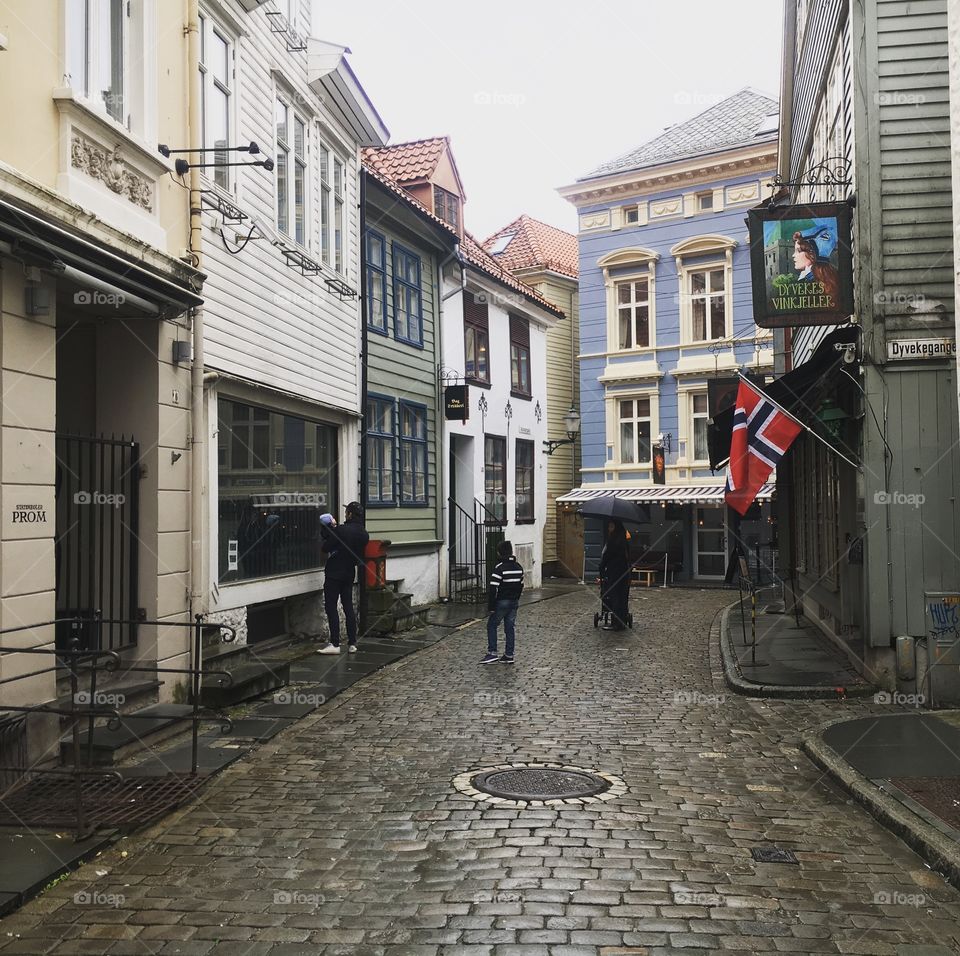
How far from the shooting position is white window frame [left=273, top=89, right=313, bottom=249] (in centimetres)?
1338

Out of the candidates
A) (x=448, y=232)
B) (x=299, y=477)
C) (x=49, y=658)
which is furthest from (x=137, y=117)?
(x=448, y=232)

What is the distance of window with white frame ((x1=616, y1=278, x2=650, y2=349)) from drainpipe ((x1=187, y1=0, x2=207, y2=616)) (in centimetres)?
2144

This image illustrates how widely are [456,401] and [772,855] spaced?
15.5m

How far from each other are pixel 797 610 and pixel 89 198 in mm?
14180

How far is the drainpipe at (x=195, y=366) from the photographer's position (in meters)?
10.2

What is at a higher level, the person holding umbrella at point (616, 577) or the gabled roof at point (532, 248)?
the gabled roof at point (532, 248)

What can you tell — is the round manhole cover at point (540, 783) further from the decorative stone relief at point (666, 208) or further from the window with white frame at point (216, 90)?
the decorative stone relief at point (666, 208)

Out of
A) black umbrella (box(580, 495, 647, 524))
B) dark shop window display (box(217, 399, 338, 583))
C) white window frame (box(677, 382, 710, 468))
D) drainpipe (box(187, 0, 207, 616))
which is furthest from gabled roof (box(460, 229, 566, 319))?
drainpipe (box(187, 0, 207, 616))

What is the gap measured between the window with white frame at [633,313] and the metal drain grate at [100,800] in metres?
24.9

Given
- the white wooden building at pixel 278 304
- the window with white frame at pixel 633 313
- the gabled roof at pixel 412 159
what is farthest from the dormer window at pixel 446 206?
the window with white frame at pixel 633 313

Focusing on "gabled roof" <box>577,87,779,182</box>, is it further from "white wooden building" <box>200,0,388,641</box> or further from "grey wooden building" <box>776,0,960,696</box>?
"grey wooden building" <box>776,0,960,696</box>

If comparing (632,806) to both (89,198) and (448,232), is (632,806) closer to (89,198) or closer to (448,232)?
(89,198)

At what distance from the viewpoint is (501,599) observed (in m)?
13.6

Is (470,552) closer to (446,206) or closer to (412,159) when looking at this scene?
(446,206)
